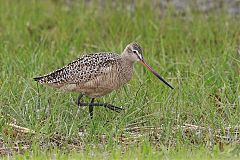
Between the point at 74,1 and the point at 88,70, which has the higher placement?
the point at 74,1

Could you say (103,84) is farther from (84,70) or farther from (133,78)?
(133,78)

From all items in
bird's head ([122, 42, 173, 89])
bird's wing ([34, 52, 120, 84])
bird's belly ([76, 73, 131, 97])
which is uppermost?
bird's head ([122, 42, 173, 89])

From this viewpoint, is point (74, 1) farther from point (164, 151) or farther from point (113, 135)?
point (164, 151)

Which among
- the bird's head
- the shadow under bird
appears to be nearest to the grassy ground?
the shadow under bird

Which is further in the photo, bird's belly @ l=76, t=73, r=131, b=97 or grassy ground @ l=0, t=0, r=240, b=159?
bird's belly @ l=76, t=73, r=131, b=97

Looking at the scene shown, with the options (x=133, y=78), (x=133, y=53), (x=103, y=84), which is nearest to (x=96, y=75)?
(x=103, y=84)

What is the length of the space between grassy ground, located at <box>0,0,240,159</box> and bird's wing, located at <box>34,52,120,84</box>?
175mm

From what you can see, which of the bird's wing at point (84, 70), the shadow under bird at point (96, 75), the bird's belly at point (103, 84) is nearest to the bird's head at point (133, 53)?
the shadow under bird at point (96, 75)

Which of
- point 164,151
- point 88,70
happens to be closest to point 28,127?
point 88,70

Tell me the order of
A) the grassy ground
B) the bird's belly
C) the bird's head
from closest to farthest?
1. the grassy ground
2. the bird's belly
3. the bird's head

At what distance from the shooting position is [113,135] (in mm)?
8562

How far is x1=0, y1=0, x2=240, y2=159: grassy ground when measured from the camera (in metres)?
8.34

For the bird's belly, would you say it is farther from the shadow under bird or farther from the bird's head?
the bird's head

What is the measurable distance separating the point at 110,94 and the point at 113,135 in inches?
56.2
